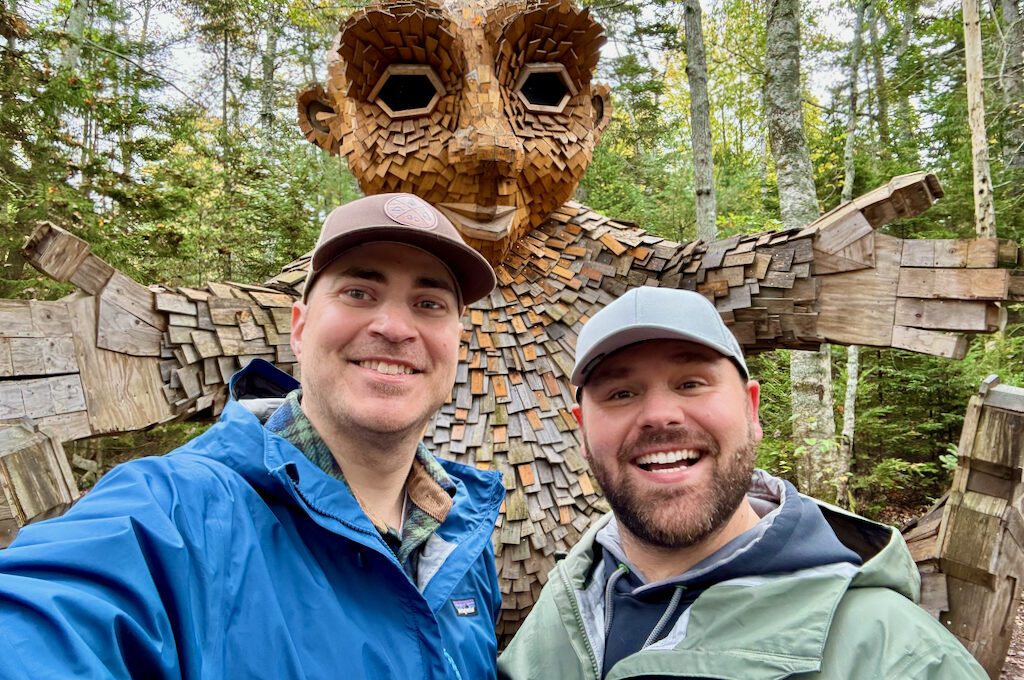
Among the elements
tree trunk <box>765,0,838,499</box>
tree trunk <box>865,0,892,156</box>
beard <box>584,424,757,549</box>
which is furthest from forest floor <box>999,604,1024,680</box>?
tree trunk <box>865,0,892,156</box>

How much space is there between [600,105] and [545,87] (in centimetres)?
34

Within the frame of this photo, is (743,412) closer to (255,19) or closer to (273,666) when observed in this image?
(273,666)

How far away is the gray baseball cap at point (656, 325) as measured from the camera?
44.4 inches

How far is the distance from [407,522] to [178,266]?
→ 218 inches

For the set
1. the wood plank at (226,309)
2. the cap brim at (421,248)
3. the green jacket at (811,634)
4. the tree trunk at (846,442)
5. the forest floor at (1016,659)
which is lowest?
the forest floor at (1016,659)

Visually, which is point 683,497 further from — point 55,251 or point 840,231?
point 55,251

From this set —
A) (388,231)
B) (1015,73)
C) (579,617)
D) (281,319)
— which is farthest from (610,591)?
(1015,73)

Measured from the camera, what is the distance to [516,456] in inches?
87.1

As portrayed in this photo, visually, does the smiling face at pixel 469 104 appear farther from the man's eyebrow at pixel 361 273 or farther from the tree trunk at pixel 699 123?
the tree trunk at pixel 699 123

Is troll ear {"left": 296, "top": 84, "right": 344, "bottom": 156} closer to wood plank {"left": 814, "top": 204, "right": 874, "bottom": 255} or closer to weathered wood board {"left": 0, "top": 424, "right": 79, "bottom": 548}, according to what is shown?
weathered wood board {"left": 0, "top": 424, "right": 79, "bottom": 548}

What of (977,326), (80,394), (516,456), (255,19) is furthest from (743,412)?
(255,19)

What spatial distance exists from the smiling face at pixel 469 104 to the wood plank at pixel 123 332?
3.16 ft

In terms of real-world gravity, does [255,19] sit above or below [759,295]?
above

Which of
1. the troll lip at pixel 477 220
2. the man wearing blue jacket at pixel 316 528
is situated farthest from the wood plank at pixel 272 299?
the man wearing blue jacket at pixel 316 528
